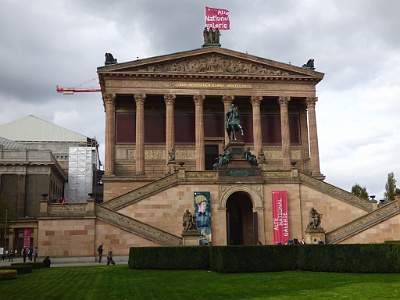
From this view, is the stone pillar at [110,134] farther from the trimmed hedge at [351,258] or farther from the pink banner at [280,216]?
the trimmed hedge at [351,258]

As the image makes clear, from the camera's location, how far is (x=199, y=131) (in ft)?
197

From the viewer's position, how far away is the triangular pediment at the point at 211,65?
198ft

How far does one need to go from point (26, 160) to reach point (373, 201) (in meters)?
51.0

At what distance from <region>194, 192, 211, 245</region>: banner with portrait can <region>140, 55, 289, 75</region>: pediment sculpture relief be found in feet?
72.0

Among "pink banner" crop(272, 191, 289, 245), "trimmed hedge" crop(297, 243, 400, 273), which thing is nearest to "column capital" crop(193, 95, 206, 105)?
"pink banner" crop(272, 191, 289, 245)

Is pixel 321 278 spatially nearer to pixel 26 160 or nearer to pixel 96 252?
pixel 96 252

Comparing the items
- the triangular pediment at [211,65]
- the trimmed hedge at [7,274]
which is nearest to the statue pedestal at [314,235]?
the trimmed hedge at [7,274]

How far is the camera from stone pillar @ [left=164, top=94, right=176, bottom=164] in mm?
59406

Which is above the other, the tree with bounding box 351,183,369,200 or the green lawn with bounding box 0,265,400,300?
the tree with bounding box 351,183,369,200

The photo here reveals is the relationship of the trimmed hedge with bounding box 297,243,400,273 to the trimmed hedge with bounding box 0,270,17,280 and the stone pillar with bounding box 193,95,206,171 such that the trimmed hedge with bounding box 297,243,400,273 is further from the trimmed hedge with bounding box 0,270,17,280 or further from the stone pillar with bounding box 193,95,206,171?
the stone pillar with bounding box 193,95,206,171

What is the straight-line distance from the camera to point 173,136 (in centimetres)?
5994

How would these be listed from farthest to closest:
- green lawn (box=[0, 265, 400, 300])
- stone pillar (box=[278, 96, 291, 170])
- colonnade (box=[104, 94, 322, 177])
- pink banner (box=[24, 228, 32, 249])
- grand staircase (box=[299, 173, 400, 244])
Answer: pink banner (box=[24, 228, 32, 249]) → stone pillar (box=[278, 96, 291, 170]) → colonnade (box=[104, 94, 322, 177]) → grand staircase (box=[299, 173, 400, 244]) → green lawn (box=[0, 265, 400, 300])

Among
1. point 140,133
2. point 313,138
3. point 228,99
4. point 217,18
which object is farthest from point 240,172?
point 217,18

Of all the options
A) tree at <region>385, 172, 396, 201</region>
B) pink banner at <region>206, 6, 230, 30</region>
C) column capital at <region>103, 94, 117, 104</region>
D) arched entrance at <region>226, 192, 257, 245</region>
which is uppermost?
pink banner at <region>206, 6, 230, 30</region>
